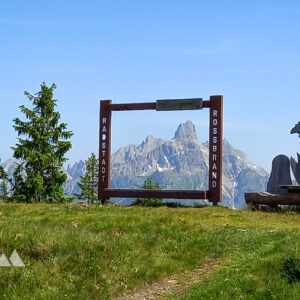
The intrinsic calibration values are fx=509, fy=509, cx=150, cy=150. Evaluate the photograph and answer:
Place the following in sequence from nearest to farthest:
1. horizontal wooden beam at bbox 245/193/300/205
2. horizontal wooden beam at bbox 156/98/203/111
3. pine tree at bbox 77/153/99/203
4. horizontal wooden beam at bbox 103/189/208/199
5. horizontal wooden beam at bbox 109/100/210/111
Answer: horizontal wooden beam at bbox 245/193/300/205, horizontal wooden beam at bbox 103/189/208/199, horizontal wooden beam at bbox 156/98/203/111, horizontal wooden beam at bbox 109/100/210/111, pine tree at bbox 77/153/99/203

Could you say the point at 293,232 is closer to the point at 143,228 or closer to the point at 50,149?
the point at 143,228

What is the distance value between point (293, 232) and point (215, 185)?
11194mm

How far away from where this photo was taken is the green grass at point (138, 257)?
34.3 feet

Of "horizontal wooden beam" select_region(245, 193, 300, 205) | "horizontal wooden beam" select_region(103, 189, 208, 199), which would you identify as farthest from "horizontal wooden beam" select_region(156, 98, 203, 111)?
"horizontal wooden beam" select_region(245, 193, 300, 205)

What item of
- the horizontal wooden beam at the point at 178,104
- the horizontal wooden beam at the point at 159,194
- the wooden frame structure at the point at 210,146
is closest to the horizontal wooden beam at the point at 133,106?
the wooden frame structure at the point at 210,146

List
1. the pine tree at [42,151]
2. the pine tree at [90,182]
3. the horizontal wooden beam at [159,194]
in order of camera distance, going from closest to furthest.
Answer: the horizontal wooden beam at [159,194] < the pine tree at [42,151] < the pine tree at [90,182]

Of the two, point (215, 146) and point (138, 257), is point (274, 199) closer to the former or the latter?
point (215, 146)

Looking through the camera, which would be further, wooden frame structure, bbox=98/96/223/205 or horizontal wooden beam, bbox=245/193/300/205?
wooden frame structure, bbox=98/96/223/205

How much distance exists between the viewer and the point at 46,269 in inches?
426

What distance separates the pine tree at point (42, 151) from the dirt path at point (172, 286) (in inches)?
1061

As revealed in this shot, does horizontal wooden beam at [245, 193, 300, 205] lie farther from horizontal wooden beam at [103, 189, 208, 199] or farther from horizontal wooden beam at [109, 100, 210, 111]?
horizontal wooden beam at [109, 100, 210, 111]

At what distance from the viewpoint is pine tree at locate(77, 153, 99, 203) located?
60938mm

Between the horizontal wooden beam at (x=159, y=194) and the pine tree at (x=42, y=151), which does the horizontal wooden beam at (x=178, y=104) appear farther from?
the pine tree at (x=42, y=151)

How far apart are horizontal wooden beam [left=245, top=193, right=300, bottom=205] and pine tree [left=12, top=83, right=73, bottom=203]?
17372 millimetres
